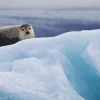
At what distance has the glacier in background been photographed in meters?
5.54

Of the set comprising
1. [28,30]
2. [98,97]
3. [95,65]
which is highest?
[95,65]

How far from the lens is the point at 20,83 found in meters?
5.64

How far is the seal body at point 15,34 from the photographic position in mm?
12234

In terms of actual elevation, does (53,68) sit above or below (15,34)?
above

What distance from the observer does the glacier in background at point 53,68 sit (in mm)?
5539

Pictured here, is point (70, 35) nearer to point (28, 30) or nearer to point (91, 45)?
point (91, 45)

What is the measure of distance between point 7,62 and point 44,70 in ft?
1.84

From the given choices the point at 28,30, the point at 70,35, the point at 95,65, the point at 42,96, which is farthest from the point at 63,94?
the point at 28,30

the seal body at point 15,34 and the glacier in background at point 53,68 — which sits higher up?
the glacier in background at point 53,68

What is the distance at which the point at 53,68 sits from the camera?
19.3 feet

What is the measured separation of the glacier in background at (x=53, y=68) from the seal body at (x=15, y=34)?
568cm

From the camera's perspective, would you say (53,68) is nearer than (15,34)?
Yes

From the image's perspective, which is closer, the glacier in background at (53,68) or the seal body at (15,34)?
the glacier in background at (53,68)

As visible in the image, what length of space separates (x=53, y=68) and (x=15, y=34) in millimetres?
6645
